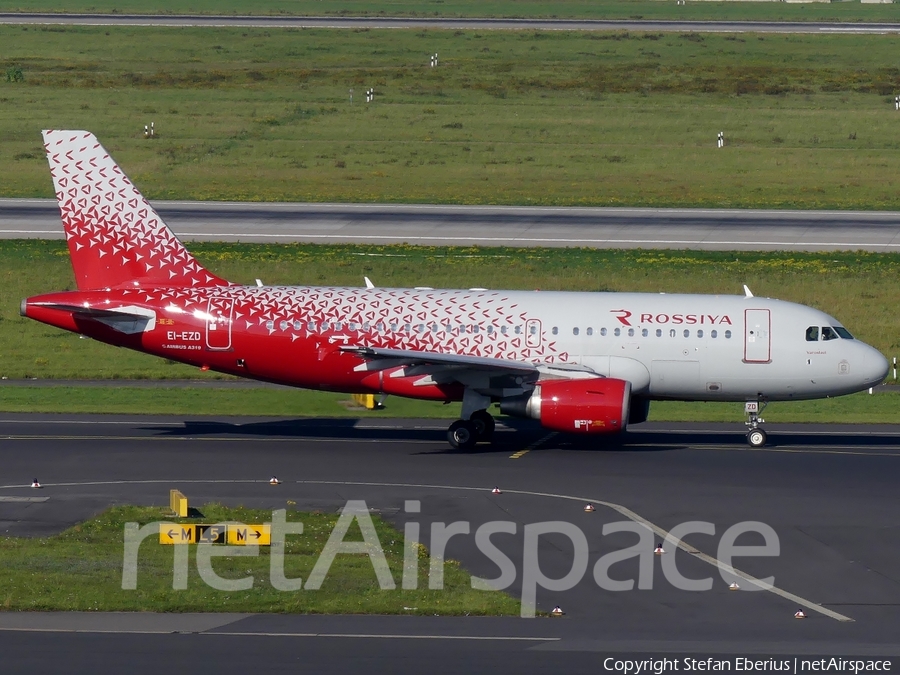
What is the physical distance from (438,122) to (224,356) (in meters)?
68.9

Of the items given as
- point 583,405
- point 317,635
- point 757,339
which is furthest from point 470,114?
point 317,635

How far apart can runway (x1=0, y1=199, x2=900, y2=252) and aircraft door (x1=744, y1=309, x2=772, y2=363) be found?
91.7ft

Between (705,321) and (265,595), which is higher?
(705,321)

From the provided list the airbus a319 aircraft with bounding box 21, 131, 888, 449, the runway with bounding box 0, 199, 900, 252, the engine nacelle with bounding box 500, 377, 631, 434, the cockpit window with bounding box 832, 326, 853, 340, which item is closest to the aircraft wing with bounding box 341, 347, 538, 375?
the airbus a319 aircraft with bounding box 21, 131, 888, 449

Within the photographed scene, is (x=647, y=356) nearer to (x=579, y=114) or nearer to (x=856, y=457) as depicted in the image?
(x=856, y=457)

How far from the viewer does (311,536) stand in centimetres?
2748

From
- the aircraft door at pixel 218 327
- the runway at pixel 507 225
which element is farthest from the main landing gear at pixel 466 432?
the runway at pixel 507 225

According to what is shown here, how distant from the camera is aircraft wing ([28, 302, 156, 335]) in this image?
38.4 meters

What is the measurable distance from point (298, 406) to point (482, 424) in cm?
827

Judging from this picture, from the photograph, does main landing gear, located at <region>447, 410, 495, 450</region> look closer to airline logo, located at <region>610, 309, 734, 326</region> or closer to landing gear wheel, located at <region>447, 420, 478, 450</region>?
landing gear wheel, located at <region>447, 420, 478, 450</region>

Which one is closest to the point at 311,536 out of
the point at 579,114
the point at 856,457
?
the point at 856,457

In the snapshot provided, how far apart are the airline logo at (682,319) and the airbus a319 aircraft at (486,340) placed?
4 cm

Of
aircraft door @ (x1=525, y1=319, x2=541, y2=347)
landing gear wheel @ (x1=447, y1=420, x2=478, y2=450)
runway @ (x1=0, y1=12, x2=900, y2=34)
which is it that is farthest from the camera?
runway @ (x1=0, y1=12, x2=900, y2=34)

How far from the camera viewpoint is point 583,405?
36.1m
